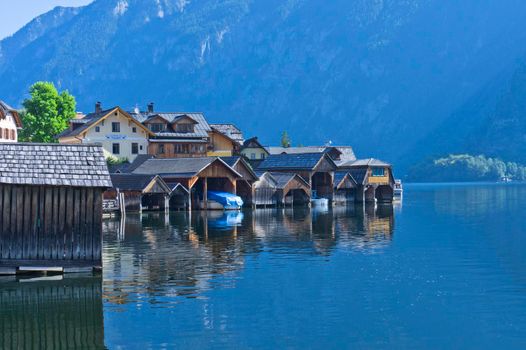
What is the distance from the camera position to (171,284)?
37.3 m

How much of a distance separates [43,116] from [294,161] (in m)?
37.0

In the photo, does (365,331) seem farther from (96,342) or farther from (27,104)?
(27,104)

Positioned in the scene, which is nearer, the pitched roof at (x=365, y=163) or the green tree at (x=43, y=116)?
the green tree at (x=43, y=116)

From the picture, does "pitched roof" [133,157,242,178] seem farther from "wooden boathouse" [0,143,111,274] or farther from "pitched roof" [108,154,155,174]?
"wooden boathouse" [0,143,111,274]

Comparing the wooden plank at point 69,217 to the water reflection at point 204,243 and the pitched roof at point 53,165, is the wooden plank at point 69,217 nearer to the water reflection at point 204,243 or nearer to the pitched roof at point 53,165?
the pitched roof at point 53,165

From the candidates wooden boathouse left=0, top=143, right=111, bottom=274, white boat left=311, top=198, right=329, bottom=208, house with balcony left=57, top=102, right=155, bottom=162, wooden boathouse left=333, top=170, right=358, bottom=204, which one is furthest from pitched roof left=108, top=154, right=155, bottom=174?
wooden boathouse left=0, top=143, right=111, bottom=274

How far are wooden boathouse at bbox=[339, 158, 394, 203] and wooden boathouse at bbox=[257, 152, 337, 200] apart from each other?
5.75 m

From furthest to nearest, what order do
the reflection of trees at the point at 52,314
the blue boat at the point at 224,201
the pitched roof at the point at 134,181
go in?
the blue boat at the point at 224,201
the pitched roof at the point at 134,181
the reflection of trees at the point at 52,314

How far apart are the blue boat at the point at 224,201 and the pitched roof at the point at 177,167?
300 centimetres

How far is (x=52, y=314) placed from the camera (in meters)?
31.3

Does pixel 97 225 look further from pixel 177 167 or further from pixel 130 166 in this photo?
pixel 130 166

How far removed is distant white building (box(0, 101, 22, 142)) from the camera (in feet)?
343

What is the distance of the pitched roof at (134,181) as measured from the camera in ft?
293

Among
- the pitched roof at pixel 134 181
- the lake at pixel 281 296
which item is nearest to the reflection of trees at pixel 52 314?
the lake at pixel 281 296
